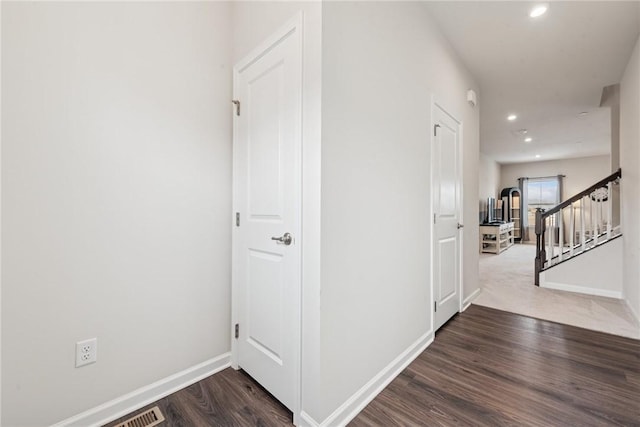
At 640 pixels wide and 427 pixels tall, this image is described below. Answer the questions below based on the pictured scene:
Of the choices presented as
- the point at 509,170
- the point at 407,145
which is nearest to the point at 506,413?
the point at 407,145

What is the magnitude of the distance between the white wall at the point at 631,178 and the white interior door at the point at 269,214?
338 centimetres

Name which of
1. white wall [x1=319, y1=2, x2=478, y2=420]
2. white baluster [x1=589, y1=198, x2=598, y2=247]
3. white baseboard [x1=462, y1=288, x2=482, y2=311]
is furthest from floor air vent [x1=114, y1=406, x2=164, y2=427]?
white baluster [x1=589, y1=198, x2=598, y2=247]

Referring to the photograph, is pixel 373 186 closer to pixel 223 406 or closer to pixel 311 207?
pixel 311 207

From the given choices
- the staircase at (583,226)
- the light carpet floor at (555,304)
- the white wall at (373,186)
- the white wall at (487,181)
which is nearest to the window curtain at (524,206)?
the white wall at (487,181)

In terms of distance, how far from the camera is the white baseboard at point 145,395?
1.29 meters

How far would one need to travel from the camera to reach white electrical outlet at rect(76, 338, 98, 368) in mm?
1272

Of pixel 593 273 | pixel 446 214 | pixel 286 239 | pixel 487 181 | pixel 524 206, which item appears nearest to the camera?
pixel 286 239

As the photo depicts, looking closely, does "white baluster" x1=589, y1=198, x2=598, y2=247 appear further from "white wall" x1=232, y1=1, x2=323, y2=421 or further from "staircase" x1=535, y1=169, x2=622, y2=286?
"white wall" x1=232, y1=1, x2=323, y2=421

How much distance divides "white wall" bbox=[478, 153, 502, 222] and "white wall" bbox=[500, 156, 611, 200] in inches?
27.8

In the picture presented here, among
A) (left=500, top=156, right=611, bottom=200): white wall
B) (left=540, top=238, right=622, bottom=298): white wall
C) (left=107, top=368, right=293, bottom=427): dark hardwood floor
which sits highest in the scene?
(left=500, top=156, right=611, bottom=200): white wall

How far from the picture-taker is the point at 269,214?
1.55m

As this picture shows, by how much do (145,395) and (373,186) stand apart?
5.64 feet

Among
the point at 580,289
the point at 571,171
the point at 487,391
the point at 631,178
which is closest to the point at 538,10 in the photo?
the point at 631,178

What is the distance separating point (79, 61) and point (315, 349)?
177 cm
